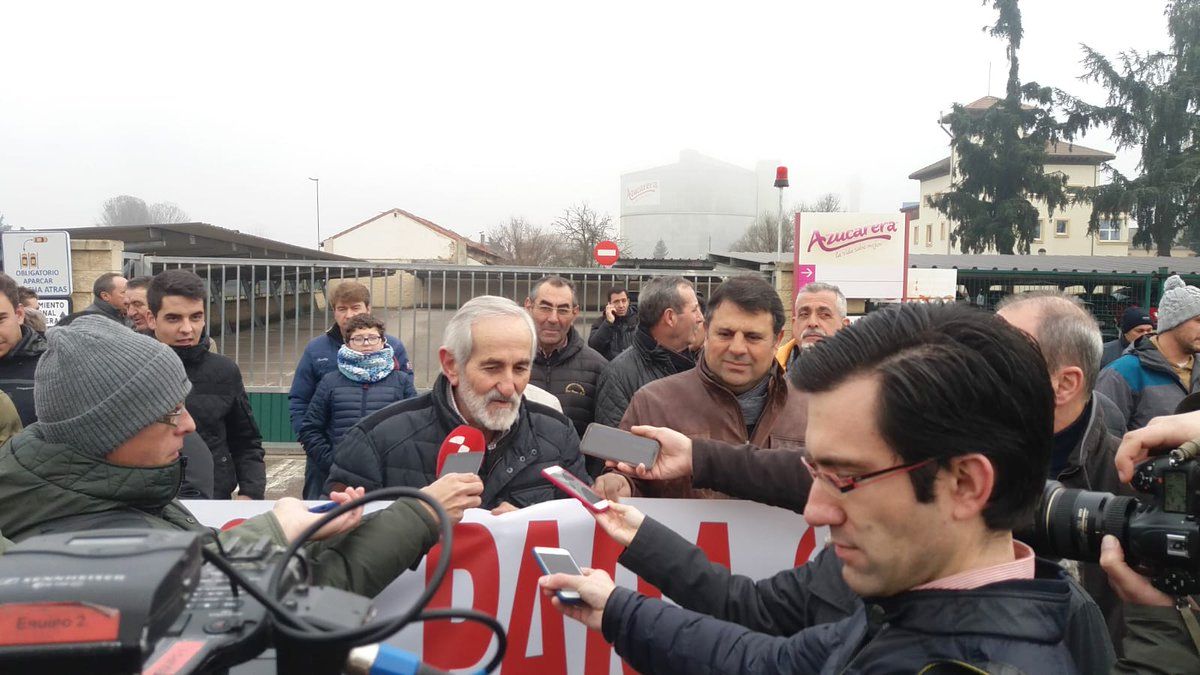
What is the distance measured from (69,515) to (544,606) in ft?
4.58

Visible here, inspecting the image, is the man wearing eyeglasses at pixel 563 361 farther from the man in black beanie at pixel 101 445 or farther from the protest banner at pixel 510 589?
the man in black beanie at pixel 101 445

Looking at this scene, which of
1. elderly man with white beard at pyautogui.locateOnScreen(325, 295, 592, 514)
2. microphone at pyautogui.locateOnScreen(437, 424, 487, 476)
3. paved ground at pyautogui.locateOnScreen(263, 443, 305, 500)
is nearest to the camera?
microphone at pyautogui.locateOnScreen(437, 424, 487, 476)

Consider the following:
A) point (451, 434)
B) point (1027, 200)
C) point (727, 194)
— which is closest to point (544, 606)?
point (451, 434)

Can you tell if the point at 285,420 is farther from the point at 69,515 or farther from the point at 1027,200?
the point at 1027,200

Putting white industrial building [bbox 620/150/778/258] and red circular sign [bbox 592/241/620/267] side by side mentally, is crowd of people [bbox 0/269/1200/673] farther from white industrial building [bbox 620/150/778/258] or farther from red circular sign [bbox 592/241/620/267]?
white industrial building [bbox 620/150/778/258]

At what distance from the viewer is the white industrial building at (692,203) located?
183ft

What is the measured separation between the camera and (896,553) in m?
1.38

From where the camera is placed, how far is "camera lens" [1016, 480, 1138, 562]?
5.64 ft

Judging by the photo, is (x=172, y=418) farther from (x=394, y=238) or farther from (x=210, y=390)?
(x=394, y=238)

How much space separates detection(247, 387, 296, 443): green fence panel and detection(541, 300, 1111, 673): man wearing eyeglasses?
899 cm

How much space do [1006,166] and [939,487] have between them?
3668cm

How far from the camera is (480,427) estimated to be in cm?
300

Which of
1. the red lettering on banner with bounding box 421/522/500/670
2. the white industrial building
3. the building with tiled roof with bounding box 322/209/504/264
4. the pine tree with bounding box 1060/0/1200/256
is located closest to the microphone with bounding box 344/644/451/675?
the red lettering on banner with bounding box 421/522/500/670

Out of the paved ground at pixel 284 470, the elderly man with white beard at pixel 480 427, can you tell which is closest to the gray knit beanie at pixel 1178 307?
the elderly man with white beard at pixel 480 427
